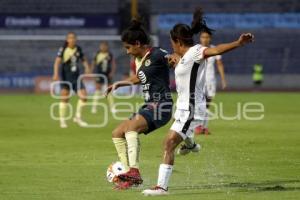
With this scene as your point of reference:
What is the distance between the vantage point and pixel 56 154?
1470cm

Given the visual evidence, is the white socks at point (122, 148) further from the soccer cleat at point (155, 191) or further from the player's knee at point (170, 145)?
the soccer cleat at point (155, 191)

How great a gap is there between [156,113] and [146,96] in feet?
1.04

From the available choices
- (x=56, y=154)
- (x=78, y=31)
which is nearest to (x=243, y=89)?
(x=78, y=31)

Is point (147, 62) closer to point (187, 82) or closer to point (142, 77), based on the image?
point (142, 77)

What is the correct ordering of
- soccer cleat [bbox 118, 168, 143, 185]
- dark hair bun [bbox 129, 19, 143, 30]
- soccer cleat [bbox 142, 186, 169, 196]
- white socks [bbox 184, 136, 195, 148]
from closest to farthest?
1. soccer cleat [bbox 142, 186, 169, 196]
2. soccer cleat [bbox 118, 168, 143, 185]
3. dark hair bun [bbox 129, 19, 143, 30]
4. white socks [bbox 184, 136, 195, 148]

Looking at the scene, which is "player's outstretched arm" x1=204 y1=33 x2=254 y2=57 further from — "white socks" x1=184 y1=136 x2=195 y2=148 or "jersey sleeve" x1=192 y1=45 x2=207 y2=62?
"white socks" x1=184 y1=136 x2=195 y2=148

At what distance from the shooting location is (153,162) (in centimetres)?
1351

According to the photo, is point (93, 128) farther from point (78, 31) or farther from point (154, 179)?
point (78, 31)

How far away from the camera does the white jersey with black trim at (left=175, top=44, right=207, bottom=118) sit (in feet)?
33.9

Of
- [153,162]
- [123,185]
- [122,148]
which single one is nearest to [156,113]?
[122,148]

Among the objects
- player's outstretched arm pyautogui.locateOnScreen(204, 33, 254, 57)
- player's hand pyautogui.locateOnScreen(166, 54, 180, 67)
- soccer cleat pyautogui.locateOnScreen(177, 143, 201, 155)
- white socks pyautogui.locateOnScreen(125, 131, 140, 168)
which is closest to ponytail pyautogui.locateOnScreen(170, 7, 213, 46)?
player's hand pyautogui.locateOnScreen(166, 54, 180, 67)

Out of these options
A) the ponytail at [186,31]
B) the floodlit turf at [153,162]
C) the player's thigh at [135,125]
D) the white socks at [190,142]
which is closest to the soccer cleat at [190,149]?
the white socks at [190,142]

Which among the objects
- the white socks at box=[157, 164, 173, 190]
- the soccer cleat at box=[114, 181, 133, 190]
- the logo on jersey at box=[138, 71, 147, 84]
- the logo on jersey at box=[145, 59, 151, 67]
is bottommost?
the soccer cleat at box=[114, 181, 133, 190]

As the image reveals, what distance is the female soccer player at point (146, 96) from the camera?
1088 centimetres
